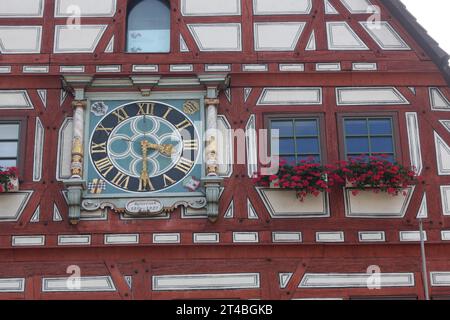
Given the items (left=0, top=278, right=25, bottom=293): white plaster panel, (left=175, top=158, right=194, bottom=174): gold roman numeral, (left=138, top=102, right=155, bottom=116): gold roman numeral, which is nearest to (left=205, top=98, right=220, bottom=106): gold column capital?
(left=138, top=102, right=155, bottom=116): gold roman numeral

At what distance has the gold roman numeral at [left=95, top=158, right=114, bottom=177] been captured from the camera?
1337 centimetres

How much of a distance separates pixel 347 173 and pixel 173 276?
300 centimetres

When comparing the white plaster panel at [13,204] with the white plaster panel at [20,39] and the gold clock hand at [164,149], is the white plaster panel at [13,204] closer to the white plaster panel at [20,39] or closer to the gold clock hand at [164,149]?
the gold clock hand at [164,149]

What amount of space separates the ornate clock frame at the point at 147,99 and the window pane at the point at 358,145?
2.11m

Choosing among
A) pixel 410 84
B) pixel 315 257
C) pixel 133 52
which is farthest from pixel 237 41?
pixel 315 257

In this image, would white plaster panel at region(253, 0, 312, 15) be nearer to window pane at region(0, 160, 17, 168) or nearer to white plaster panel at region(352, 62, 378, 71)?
white plaster panel at region(352, 62, 378, 71)

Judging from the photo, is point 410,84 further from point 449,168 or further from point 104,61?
point 104,61

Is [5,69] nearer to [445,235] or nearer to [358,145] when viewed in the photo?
[358,145]

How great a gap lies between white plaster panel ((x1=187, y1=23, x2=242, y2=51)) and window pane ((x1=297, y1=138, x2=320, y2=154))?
1853mm

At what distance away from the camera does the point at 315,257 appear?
42.4ft

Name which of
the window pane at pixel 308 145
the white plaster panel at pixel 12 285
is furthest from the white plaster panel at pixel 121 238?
the window pane at pixel 308 145

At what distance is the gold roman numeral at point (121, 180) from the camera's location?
43.6ft

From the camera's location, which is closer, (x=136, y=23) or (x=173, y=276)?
(x=173, y=276)

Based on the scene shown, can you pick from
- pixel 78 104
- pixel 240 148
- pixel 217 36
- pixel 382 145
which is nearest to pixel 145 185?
pixel 240 148
